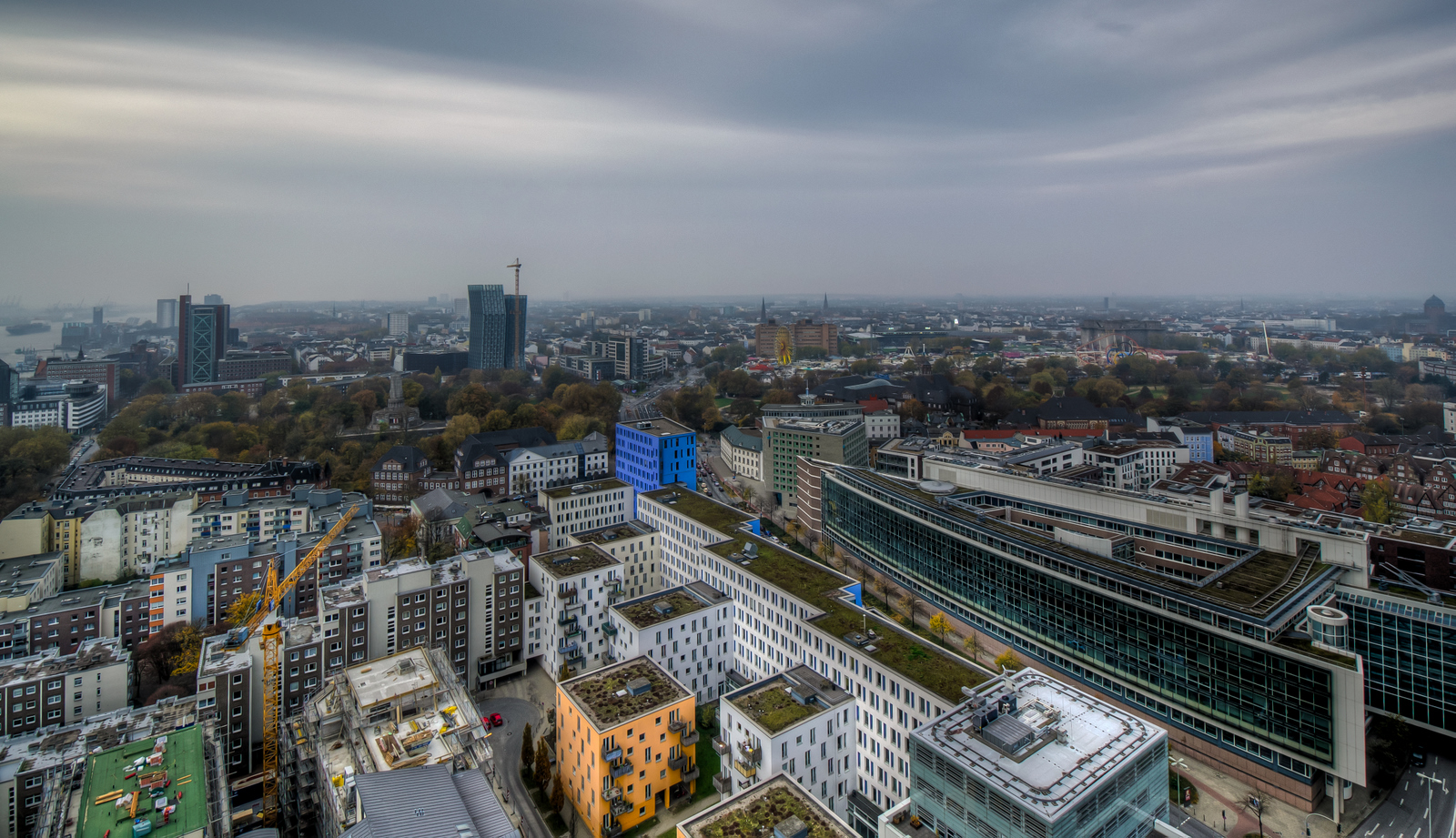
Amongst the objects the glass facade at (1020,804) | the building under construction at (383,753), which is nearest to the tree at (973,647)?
the glass facade at (1020,804)

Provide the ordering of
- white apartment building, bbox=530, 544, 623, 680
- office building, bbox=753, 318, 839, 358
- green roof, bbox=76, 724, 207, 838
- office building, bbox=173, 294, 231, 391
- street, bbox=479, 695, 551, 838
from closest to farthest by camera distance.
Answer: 1. green roof, bbox=76, 724, 207, 838
2. street, bbox=479, 695, 551, 838
3. white apartment building, bbox=530, 544, 623, 680
4. office building, bbox=173, 294, 231, 391
5. office building, bbox=753, 318, 839, 358

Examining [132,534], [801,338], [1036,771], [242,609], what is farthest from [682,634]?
[801,338]

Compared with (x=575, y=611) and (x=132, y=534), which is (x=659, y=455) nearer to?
(x=575, y=611)

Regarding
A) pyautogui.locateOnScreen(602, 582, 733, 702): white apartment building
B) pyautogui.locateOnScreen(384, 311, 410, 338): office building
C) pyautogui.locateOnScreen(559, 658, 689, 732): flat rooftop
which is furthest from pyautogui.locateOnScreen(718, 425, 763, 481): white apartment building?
pyautogui.locateOnScreen(384, 311, 410, 338): office building

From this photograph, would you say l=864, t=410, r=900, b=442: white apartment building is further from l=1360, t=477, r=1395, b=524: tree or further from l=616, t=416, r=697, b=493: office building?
l=1360, t=477, r=1395, b=524: tree

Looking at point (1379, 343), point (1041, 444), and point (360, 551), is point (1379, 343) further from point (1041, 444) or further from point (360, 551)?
point (360, 551)

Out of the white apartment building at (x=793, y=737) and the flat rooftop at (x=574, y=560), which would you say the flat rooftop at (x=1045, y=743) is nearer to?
the white apartment building at (x=793, y=737)
